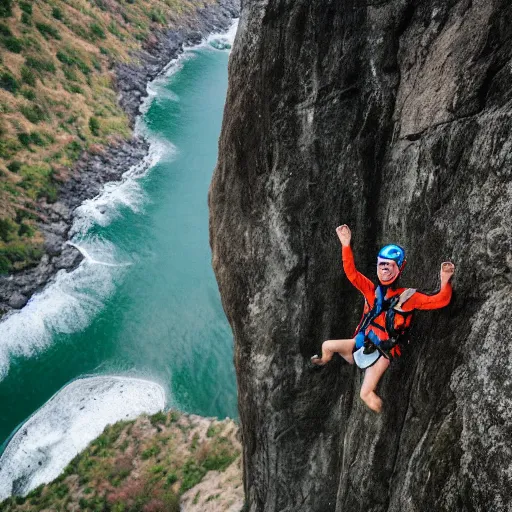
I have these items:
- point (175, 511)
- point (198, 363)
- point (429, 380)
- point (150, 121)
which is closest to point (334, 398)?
point (429, 380)

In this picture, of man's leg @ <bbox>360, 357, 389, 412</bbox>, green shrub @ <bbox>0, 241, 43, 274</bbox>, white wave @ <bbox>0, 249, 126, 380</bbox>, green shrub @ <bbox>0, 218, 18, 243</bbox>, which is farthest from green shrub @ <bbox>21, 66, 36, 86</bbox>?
man's leg @ <bbox>360, 357, 389, 412</bbox>

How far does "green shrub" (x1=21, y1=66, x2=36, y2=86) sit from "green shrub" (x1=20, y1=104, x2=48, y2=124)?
2542mm

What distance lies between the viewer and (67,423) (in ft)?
90.4

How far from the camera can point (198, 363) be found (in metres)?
31.5

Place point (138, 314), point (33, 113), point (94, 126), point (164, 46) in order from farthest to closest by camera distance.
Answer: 1. point (164, 46)
2. point (94, 126)
3. point (33, 113)
4. point (138, 314)

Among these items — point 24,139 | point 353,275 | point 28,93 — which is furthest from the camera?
point 28,93

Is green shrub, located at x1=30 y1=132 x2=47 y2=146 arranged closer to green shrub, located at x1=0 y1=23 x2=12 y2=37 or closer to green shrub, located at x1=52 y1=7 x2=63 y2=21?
green shrub, located at x1=0 y1=23 x2=12 y2=37

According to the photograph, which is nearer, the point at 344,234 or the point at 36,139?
the point at 344,234

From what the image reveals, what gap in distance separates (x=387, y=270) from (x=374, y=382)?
1.68 meters

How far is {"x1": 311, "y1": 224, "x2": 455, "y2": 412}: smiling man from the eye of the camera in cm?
661

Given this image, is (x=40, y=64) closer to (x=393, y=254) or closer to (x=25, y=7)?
(x=25, y=7)

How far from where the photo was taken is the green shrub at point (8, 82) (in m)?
42.6

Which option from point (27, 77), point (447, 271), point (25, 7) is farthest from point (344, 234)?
point (25, 7)

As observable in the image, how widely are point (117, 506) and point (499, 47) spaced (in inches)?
817
